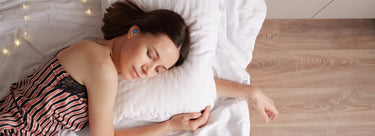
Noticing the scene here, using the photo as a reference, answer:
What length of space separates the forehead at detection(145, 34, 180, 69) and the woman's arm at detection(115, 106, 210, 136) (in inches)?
11.1

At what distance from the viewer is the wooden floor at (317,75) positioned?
1.67 meters

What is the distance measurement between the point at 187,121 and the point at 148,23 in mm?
446

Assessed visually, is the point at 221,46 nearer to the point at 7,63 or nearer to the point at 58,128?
the point at 58,128

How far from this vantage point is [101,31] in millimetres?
1271

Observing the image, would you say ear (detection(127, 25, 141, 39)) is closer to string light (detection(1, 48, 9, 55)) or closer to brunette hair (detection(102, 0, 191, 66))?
brunette hair (detection(102, 0, 191, 66))

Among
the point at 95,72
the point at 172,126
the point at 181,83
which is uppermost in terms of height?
the point at 95,72

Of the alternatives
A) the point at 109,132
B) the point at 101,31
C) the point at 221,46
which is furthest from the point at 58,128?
the point at 221,46

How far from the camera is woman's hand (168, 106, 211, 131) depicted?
1.16 m

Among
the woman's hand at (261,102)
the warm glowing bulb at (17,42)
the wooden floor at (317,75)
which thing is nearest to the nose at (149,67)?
the woman's hand at (261,102)

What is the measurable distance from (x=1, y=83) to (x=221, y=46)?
0.99 metres

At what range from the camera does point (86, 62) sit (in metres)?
0.96

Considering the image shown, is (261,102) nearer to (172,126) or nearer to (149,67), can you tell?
(172,126)

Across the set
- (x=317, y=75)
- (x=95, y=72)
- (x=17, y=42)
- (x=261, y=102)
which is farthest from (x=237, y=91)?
(x=17, y=42)

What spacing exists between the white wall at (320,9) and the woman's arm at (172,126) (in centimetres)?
83
